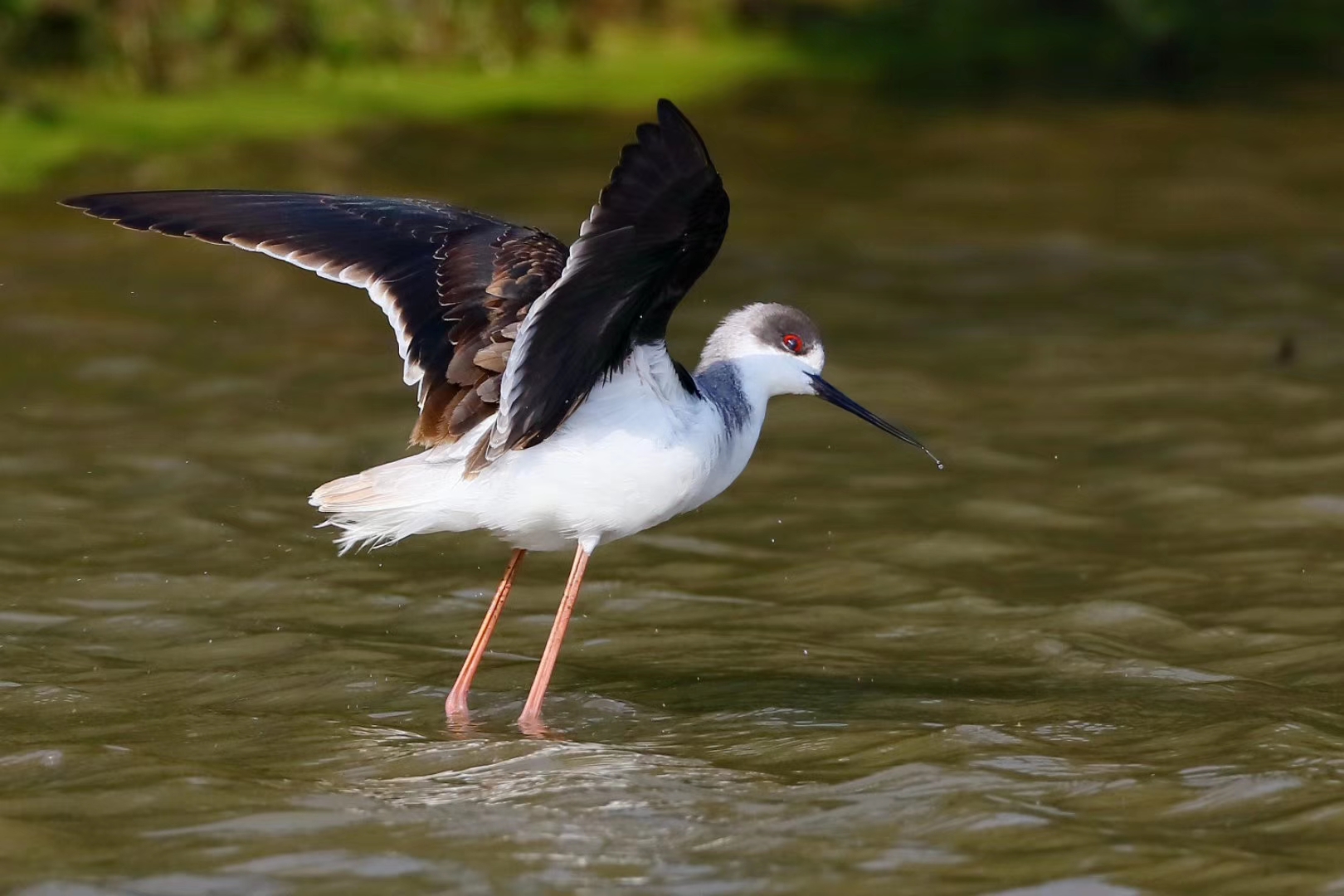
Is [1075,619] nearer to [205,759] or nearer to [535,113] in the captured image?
[205,759]

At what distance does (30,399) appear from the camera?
7.18 m

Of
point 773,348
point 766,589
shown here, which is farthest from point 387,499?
point 766,589

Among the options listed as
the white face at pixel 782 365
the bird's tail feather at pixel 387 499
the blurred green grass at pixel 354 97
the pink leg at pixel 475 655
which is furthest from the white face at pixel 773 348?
the blurred green grass at pixel 354 97

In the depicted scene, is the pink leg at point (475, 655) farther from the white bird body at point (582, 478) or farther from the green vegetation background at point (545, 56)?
the green vegetation background at point (545, 56)

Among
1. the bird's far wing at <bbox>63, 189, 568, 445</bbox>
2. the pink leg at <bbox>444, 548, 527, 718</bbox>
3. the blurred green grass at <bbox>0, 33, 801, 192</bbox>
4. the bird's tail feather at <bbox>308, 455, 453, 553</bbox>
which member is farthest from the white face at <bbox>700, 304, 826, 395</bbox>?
the blurred green grass at <bbox>0, 33, 801, 192</bbox>

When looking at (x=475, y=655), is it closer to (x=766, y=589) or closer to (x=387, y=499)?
(x=387, y=499)

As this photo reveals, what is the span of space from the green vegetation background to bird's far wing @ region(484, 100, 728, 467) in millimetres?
6034

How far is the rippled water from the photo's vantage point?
3.96 meters

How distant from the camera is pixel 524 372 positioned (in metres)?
4.37

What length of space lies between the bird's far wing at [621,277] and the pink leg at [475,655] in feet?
1.76

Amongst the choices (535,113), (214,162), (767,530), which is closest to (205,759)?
(767,530)

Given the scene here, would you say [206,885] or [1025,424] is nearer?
[206,885]

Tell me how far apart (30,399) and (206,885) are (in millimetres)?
3901

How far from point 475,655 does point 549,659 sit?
238 millimetres
